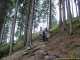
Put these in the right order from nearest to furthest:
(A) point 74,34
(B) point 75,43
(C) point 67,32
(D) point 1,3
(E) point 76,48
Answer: (D) point 1,3
(E) point 76,48
(B) point 75,43
(A) point 74,34
(C) point 67,32

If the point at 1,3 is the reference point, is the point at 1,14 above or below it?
below

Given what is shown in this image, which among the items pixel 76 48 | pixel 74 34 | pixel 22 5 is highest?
pixel 22 5

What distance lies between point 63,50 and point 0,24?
11.2m

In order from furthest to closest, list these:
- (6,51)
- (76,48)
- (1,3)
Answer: (6,51) → (76,48) → (1,3)

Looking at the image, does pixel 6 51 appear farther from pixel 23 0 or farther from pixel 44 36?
pixel 23 0

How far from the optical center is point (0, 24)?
2.43 meters

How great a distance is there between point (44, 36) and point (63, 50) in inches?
248

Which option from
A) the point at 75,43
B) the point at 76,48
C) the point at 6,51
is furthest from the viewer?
the point at 6,51

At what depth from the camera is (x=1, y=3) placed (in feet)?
7.86

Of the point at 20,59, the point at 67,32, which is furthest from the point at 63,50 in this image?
the point at 67,32

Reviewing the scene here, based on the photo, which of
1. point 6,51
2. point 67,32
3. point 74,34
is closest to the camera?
point 74,34

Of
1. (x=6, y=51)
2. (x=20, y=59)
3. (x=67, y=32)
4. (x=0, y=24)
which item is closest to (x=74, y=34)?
(x=67, y=32)

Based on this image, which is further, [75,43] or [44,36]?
[44,36]

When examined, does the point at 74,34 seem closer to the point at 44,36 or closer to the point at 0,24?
the point at 44,36
